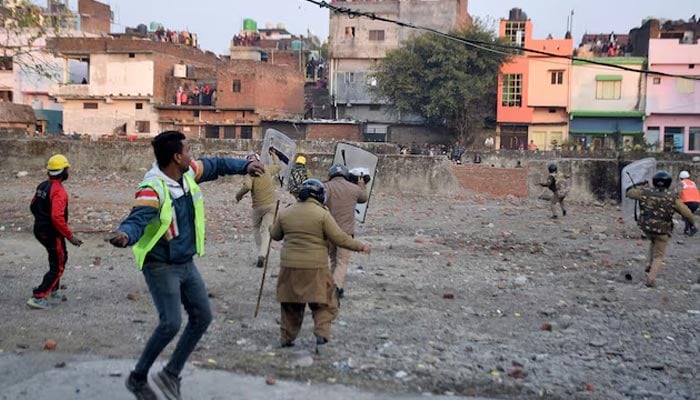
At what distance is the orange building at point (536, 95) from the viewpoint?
1732 inches

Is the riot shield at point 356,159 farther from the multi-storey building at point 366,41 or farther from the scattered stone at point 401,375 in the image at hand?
the multi-storey building at point 366,41

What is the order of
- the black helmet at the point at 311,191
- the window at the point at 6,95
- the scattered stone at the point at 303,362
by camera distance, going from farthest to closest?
the window at the point at 6,95, the black helmet at the point at 311,191, the scattered stone at the point at 303,362

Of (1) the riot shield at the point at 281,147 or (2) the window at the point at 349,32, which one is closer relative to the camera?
(1) the riot shield at the point at 281,147

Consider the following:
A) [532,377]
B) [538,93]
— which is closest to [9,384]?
[532,377]

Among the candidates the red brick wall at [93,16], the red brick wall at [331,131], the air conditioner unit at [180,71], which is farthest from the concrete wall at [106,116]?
the red brick wall at [93,16]

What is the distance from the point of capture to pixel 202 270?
9.74m

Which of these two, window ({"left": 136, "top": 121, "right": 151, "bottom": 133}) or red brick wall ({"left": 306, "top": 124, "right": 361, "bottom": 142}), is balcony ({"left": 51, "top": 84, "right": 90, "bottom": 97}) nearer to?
window ({"left": 136, "top": 121, "right": 151, "bottom": 133})

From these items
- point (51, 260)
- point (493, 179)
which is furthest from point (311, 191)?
point (493, 179)

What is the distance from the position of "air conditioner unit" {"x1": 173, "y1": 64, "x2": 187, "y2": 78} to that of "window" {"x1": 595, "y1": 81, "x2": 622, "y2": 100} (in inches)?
1091

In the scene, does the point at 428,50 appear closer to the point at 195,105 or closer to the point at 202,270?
the point at 195,105

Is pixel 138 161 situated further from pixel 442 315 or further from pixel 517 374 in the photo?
pixel 517 374

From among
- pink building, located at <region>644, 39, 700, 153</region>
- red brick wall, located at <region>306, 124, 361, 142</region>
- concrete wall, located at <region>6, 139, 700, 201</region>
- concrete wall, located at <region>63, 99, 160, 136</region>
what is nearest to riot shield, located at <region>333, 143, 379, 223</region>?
concrete wall, located at <region>6, 139, 700, 201</region>

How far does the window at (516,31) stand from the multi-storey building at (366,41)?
4.35 m

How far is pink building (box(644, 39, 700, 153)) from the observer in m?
42.7
